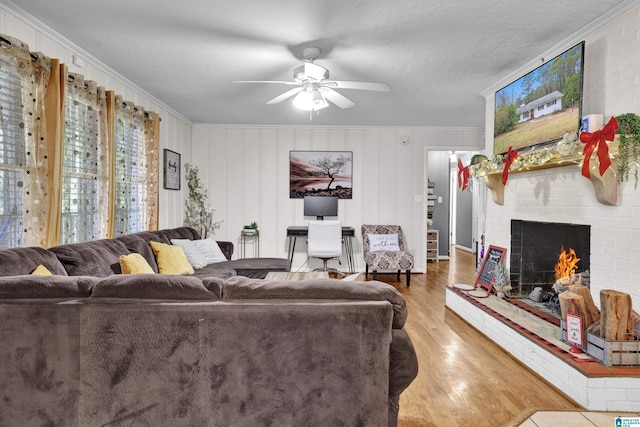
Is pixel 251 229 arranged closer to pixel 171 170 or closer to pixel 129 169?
pixel 171 170

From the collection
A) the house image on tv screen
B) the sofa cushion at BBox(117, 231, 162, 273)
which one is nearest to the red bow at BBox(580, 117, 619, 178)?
the house image on tv screen

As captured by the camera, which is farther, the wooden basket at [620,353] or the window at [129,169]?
the window at [129,169]

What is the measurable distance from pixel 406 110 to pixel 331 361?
411 cm

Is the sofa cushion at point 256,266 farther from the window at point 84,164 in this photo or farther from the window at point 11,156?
the window at point 11,156

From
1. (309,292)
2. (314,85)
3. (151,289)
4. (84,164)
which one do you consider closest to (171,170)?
(84,164)

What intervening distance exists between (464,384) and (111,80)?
404cm

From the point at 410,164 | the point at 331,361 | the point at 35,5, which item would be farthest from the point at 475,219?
the point at 35,5

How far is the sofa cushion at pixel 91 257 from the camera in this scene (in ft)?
7.66

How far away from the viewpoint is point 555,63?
9.27ft

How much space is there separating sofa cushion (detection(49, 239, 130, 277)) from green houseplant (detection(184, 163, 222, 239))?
2.67 m

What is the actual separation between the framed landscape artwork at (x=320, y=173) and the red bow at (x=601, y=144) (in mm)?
3876

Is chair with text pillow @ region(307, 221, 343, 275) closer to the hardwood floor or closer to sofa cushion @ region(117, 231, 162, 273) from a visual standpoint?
the hardwood floor

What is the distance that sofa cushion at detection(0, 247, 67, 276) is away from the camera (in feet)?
6.05

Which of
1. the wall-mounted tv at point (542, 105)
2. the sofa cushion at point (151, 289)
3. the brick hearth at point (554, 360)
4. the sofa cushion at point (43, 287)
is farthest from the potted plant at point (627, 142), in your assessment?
the sofa cushion at point (43, 287)
